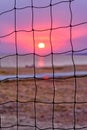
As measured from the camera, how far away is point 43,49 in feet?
14.8

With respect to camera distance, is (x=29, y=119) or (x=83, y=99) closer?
(x=29, y=119)

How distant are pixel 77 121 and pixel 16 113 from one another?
0.53m

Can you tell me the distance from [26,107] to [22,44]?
3.01ft

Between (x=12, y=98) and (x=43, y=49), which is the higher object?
(x=43, y=49)

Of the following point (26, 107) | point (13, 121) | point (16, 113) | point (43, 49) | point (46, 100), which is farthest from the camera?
point (43, 49)

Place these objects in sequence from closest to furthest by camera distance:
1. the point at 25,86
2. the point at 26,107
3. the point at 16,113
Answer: the point at 16,113, the point at 26,107, the point at 25,86

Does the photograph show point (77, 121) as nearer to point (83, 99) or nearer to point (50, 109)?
point (50, 109)

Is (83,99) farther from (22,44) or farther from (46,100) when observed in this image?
(22,44)

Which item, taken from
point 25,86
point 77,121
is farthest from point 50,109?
point 25,86

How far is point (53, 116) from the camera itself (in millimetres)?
3330

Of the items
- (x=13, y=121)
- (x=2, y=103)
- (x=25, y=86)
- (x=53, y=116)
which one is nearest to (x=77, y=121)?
(x=53, y=116)

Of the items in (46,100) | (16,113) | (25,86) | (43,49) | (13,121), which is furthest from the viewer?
(25,86)

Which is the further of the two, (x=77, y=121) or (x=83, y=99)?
(x=83, y=99)

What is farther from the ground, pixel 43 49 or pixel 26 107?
pixel 43 49
